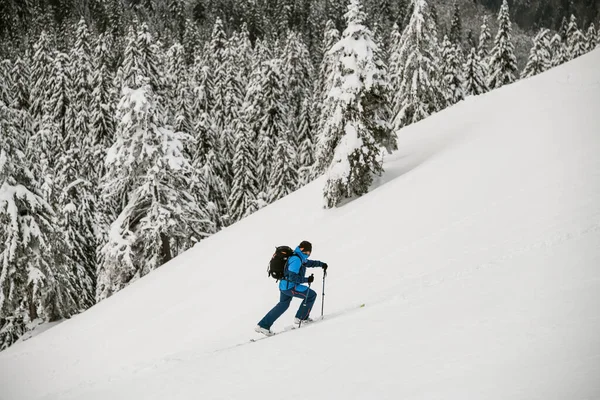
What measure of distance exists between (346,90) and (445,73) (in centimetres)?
2492

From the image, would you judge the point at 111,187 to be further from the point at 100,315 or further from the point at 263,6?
the point at 263,6

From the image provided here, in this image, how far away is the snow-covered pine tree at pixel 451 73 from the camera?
39.4 m

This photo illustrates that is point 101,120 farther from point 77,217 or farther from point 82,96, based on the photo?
point 77,217

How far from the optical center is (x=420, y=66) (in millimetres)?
32688

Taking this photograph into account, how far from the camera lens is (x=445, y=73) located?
4094cm

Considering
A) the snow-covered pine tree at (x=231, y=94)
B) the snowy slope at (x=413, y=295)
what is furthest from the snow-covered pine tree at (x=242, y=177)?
the snowy slope at (x=413, y=295)

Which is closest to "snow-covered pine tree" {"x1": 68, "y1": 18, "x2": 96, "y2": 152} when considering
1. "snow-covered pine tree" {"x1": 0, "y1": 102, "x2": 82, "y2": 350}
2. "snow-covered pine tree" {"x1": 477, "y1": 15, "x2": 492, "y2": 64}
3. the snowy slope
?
"snow-covered pine tree" {"x1": 0, "y1": 102, "x2": 82, "y2": 350}

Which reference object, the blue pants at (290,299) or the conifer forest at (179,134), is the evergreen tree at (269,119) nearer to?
the conifer forest at (179,134)

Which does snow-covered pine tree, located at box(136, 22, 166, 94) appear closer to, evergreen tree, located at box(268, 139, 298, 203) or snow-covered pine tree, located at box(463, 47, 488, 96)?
evergreen tree, located at box(268, 139, 298, 203)

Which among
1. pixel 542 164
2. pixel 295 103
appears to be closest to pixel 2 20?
pixel 295 103

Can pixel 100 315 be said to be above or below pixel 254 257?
below

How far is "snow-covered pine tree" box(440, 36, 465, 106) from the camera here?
1552 inches

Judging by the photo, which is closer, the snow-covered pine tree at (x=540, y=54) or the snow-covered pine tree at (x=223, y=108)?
the snow-covered pine tree at (x=540, y=54)

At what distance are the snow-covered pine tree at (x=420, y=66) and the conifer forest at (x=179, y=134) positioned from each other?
11 cm
